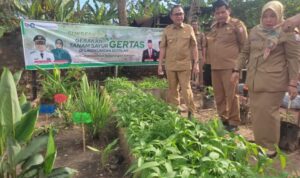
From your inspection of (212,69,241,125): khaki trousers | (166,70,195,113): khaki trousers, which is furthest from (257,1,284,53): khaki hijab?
(166,70,195,113): khaki trousers

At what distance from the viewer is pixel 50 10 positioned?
8992 mm

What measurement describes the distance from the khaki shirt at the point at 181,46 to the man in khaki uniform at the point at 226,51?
316 millimetres

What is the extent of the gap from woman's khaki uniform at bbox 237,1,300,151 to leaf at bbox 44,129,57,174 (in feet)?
7.33

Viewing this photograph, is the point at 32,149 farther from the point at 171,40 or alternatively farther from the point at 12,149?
the point at 171,40

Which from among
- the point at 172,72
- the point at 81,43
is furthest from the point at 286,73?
the point at 81,43

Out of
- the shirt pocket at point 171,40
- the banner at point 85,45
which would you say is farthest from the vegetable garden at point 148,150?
the banner at point 85,45

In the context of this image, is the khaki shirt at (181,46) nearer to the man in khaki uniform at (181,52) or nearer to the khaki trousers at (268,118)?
the man in khaki uniform at (181,52)

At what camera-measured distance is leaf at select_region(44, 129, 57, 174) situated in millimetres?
2027

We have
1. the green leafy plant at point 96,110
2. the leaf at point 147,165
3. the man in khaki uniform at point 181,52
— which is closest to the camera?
the leaf at point 147,165

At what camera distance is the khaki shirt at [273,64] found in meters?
3.23

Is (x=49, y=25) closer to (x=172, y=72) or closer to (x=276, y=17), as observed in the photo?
(x=172, y=72)

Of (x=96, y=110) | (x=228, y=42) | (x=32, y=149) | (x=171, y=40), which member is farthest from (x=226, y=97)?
(x=32, y=149)

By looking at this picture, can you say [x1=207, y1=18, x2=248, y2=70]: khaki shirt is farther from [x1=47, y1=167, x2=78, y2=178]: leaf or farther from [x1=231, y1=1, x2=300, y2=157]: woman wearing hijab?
[x1=47, y1=167, x2=78, y2=178]: leaf

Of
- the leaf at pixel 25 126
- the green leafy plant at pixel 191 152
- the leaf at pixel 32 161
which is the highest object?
the leaf at pixel 25 126
